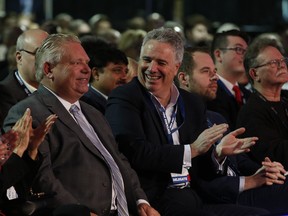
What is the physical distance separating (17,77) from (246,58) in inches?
70.5

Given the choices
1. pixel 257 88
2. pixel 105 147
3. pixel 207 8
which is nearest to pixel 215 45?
pixel 257 88

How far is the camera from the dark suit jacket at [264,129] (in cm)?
659

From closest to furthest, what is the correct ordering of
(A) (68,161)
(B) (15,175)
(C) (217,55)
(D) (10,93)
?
1. (B) (15,175)
2. (A) (68,161)
3. (D) (10,93)
4. (C) (217,55)

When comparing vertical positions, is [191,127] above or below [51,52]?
below

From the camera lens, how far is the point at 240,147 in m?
5.84

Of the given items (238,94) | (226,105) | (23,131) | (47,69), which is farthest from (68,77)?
(238,94)

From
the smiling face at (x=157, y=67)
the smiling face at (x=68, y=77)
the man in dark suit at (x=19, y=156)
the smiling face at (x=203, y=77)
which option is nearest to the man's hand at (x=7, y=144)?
the man in dark suit at (x=19, y=156)

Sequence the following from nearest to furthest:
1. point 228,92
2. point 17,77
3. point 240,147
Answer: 1. point 240,147
2. point 17,77
3. point 228,92

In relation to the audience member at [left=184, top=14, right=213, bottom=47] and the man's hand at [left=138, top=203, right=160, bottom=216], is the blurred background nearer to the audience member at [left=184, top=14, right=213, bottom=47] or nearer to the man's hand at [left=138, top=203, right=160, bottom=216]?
the audience member at [left=184, top=14, right=213, bottom=47]

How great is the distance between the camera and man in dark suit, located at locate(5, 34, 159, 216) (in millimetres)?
5258

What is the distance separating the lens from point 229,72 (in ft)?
26.9

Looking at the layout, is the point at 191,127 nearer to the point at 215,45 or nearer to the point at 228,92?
the point at 228,92

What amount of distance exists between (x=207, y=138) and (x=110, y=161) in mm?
626

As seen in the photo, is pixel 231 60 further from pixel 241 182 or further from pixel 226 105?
pixel 241 182
